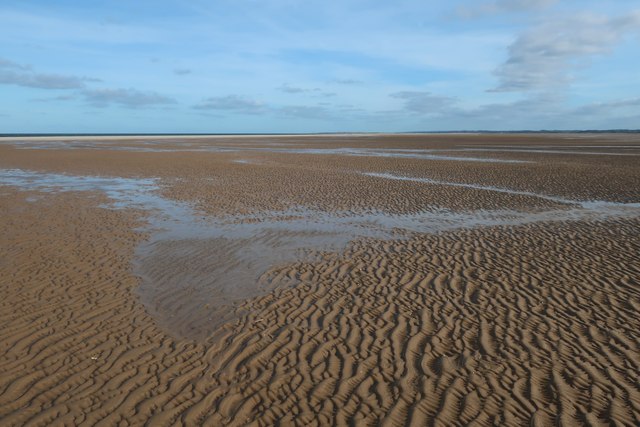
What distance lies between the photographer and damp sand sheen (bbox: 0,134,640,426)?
4.99 meters

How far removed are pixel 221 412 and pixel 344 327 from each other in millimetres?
2679

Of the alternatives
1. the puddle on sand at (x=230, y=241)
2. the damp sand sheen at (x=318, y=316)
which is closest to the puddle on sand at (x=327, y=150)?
the puddle on sand at (x=230, y=241)

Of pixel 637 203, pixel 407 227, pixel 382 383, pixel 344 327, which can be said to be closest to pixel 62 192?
pixel 407 227

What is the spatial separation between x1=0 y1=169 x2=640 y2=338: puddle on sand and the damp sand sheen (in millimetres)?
70

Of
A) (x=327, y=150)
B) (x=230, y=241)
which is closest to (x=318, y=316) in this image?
(x=230, y=241)

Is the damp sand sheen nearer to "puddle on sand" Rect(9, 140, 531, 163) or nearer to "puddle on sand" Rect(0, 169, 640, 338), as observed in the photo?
"puddle on sand" Rect(0, 169, 640, 338)

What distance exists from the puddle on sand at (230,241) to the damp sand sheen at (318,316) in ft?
0.23

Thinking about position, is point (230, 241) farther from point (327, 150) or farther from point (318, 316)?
point (327, 150)

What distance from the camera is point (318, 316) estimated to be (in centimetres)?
735

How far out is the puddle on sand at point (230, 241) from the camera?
7.98m

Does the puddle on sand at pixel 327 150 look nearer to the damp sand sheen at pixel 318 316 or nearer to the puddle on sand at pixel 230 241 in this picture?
the puddle on sand at pixel 230 241

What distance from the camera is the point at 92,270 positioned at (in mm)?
9555

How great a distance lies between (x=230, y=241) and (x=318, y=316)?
5.72 meters

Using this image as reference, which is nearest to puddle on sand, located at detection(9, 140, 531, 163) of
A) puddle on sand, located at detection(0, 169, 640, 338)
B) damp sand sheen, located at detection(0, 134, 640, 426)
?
puddle on sand, located at detection(0, 169, 640, 338)
